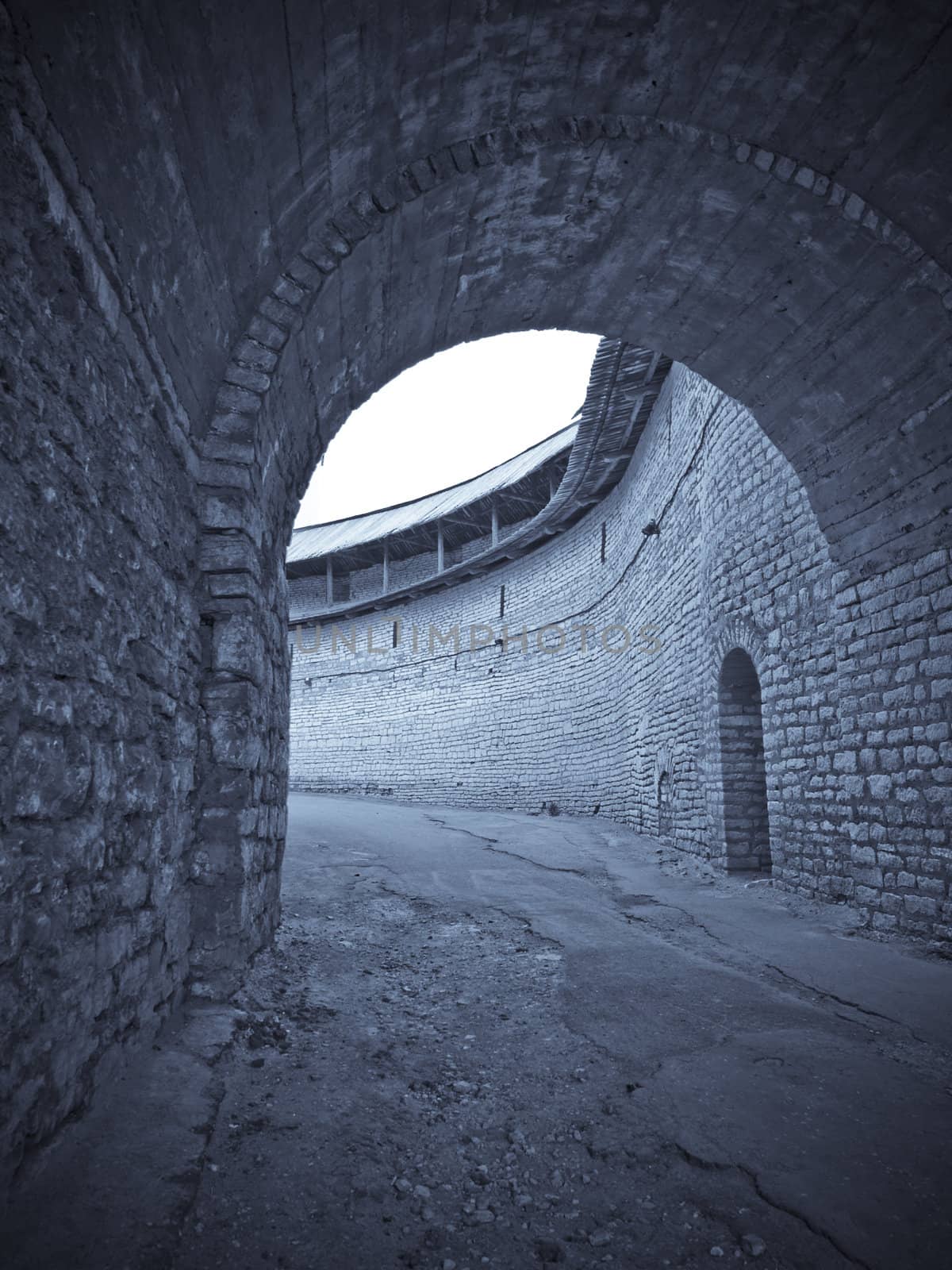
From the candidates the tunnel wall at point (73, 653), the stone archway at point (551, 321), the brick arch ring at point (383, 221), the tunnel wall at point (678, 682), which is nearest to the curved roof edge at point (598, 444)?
the tunnel wall at point (678, 682)

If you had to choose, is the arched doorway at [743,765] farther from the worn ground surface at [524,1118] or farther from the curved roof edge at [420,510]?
the curved roof edge at [420,510]

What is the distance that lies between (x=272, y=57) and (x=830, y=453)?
410cm

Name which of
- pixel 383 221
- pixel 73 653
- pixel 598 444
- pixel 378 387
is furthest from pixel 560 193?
pixel 598 444

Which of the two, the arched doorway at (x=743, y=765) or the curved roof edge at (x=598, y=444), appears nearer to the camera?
the arched doorway at (x=743, y=765)

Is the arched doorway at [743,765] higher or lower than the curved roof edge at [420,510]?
lower

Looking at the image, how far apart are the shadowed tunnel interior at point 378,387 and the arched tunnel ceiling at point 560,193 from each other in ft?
0.06

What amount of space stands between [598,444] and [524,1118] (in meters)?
10.2

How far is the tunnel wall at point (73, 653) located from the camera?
157cm

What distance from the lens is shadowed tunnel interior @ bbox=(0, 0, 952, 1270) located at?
5.67 ft

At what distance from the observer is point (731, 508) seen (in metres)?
7.02

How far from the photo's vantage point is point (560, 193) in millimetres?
4012

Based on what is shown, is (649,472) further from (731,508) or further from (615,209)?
(615,209)

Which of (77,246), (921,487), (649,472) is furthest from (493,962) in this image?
(649,472)

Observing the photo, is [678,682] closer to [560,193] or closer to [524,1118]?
[560,193]
